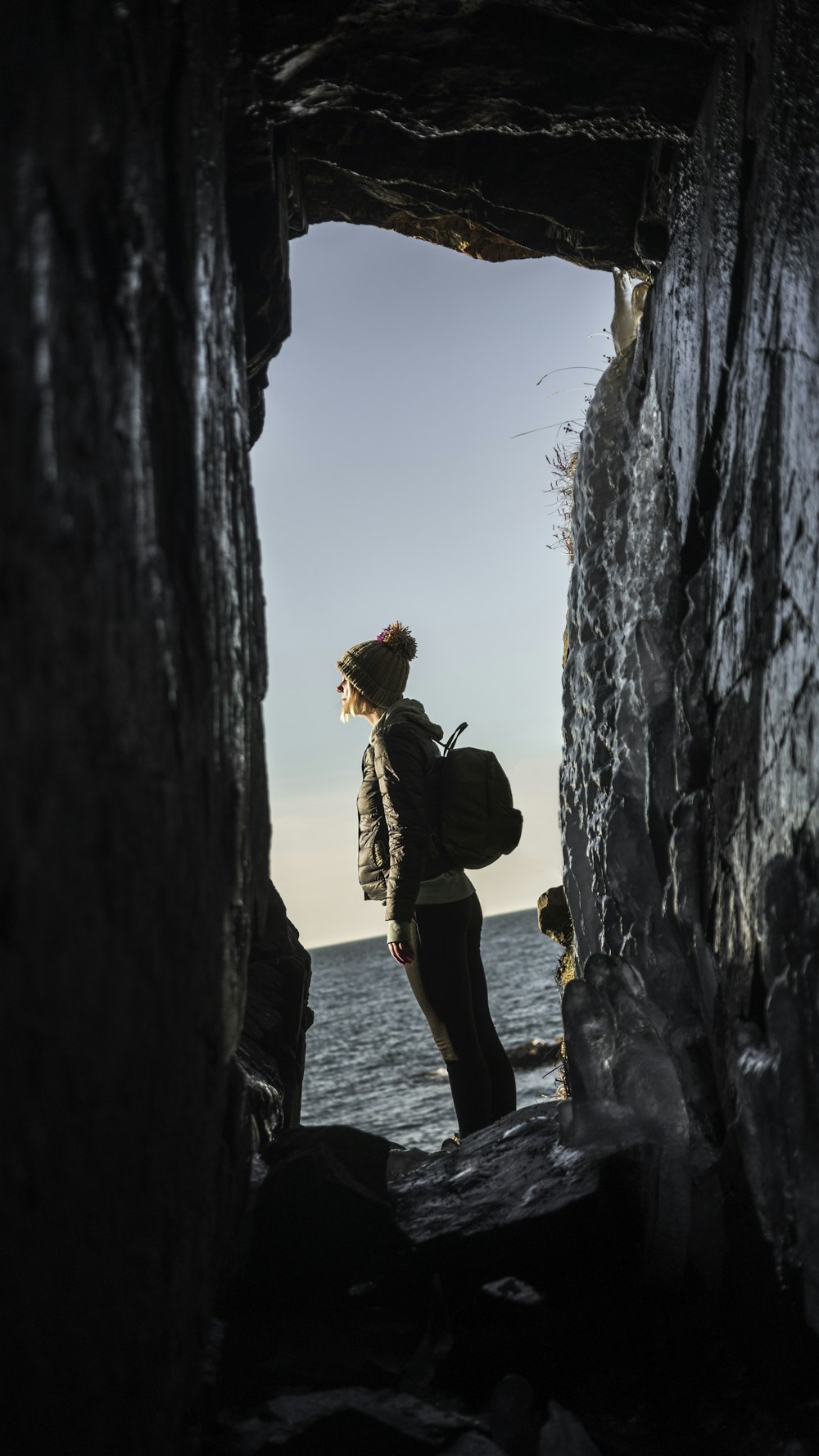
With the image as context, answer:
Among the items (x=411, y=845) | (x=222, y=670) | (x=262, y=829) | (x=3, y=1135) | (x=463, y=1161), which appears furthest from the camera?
(x=411, y=845)

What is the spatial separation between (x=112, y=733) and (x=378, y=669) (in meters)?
2.69

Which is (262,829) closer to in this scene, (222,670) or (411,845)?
(222,670)

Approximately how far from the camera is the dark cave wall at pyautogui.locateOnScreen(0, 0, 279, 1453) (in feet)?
3.55

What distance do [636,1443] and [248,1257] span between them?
3.37 ft

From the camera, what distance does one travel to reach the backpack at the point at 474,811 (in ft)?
12.1

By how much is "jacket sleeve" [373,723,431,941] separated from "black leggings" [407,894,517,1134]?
11 cm

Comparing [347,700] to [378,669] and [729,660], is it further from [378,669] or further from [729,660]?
[729,660]

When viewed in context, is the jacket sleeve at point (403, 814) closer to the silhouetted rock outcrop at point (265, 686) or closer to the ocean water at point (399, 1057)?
the silhouetted rock outcrop at point (265, 686)

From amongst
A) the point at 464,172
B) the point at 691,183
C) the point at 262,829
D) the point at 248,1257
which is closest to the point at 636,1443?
the point at 248,1257

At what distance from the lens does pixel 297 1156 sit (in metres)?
2.72

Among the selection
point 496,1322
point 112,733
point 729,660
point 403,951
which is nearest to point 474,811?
point 403,951

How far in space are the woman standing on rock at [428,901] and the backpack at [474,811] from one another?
0.04 meters

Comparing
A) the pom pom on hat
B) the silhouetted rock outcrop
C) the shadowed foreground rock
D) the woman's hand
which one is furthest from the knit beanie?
the shadowed foreground rock

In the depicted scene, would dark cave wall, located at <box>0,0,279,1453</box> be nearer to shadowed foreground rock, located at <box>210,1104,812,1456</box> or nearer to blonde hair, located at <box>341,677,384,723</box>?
shadowed foreground rock, located at <box>210,1104,812,1456</box>
